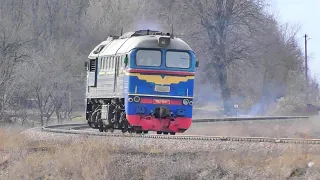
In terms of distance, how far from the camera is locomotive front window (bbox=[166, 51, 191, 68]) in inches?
877

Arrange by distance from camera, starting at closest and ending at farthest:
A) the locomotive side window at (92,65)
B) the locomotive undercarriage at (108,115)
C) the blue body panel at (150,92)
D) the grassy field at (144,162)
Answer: the grassy field at (144,162) → the blue body panel at (150,92) → the locomotive undercarriage at (108,115) → the locomotive side window at (92,65)

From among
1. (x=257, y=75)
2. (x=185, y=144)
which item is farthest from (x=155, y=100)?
(x=257, y=75)

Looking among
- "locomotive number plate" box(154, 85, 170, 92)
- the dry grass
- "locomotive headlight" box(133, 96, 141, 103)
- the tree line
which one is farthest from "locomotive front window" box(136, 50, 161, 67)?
the tree line

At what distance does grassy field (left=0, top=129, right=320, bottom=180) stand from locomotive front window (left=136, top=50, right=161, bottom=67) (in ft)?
9.57

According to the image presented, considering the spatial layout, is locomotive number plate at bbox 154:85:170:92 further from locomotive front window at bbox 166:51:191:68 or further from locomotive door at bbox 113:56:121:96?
locomotive door at bbox 113:56:121:96

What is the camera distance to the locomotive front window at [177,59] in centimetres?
2227

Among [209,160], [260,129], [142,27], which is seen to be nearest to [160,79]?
[209,160]

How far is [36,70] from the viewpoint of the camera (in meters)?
45.8

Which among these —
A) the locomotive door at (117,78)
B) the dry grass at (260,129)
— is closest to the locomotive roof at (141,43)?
the locomotive door at (117,78)

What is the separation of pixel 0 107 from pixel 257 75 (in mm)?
25850

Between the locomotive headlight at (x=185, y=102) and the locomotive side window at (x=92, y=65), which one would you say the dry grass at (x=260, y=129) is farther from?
the locomotive headlight at (x=185, y=102)

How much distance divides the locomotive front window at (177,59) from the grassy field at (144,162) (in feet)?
11.4

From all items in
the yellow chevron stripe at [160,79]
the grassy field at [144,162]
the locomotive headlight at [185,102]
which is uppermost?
the yellow chevron stripe at [160,79]

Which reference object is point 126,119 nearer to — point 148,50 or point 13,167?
point 148,50
